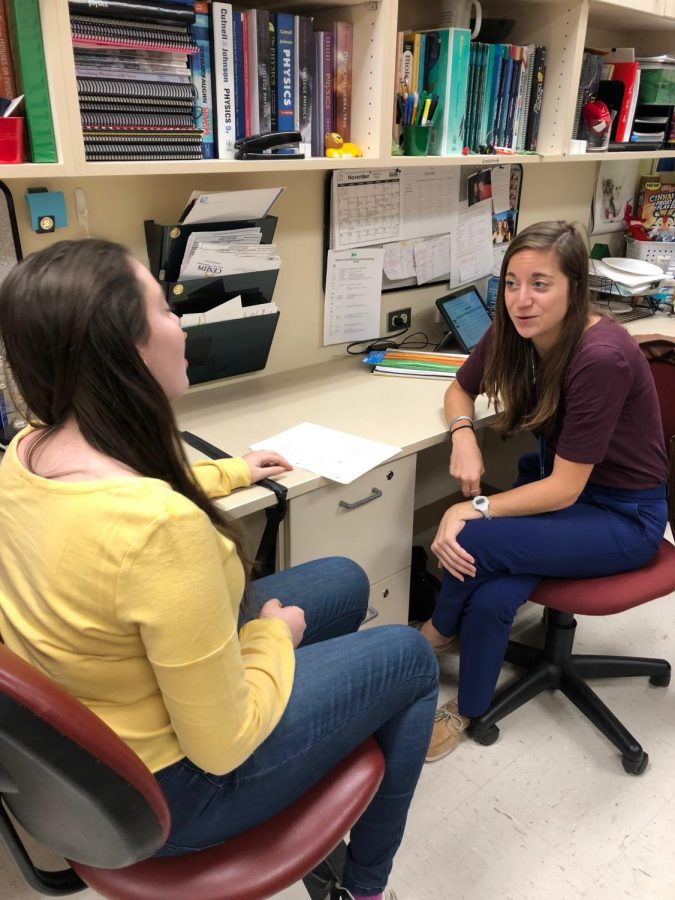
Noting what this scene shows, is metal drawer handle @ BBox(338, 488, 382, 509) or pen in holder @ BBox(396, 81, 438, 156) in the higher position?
pen in holder @ BBox(396, 81, 438, 156)

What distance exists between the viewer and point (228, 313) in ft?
5.58

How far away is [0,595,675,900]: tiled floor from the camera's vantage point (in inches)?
56.1

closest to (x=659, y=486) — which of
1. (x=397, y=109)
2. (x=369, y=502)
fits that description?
(x=369, y=502)

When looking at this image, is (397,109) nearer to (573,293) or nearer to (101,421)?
(573,293)

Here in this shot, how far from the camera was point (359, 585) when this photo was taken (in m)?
1.35

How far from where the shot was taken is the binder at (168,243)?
1.58 metres

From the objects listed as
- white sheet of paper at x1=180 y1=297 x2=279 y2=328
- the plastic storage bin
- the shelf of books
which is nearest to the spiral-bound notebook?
the shelf of books

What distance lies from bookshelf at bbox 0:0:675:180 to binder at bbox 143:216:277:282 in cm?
13

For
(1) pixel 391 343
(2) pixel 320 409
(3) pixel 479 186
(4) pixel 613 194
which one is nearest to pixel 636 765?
(2) pixel 320 409

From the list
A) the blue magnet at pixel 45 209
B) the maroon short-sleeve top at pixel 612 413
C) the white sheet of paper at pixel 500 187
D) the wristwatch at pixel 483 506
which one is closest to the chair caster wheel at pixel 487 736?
the wristwatch at pixel 483 506

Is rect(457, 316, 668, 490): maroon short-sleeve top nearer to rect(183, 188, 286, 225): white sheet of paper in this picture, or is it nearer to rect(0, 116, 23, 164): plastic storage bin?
rect(183, 188, 286, 225): white sheet of paper

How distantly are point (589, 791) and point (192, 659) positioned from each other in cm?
124

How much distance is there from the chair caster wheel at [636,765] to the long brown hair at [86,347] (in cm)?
138

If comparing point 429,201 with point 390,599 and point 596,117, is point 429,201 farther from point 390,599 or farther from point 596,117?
point 390,599
